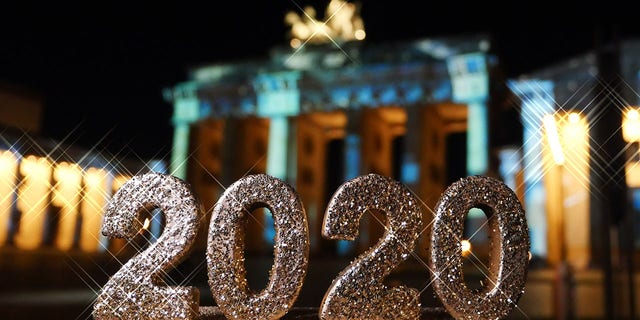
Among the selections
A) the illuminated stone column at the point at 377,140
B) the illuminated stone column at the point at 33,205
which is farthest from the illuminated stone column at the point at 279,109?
the illuminated stone column at the point at 33,205

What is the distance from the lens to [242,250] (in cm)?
335

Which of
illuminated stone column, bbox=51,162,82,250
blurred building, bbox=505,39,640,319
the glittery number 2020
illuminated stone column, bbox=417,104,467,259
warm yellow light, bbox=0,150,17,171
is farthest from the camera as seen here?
illuminated stone column, bbox=417,104,467,259

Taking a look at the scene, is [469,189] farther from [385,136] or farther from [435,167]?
[385,136]

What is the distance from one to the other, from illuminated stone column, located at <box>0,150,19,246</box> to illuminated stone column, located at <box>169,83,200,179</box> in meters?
16.7

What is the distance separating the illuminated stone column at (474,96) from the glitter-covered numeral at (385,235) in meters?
28.3

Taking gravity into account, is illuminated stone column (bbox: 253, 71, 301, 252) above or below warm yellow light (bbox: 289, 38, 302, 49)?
below

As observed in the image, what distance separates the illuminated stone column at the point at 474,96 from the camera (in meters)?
30.8

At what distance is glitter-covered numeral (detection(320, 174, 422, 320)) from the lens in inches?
125

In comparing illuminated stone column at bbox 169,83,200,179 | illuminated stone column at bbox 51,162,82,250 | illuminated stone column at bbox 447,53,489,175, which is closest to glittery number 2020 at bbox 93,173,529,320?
illuminated stone column at bbox 51,162,82,250

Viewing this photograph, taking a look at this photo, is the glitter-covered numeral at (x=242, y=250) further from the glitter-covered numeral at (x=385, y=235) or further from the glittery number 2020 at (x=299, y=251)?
the glitter-covered numeral at (x=385, y=235)

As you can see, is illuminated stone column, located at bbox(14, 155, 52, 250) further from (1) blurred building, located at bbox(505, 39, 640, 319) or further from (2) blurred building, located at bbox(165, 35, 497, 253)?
(1) blurred building, located at bbox(505, 39, 640, 319)

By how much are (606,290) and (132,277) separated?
4855 millimetres

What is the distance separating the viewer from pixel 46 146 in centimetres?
1530

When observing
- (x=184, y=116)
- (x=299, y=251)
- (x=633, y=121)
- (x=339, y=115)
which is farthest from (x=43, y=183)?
(x=299, y=251)
